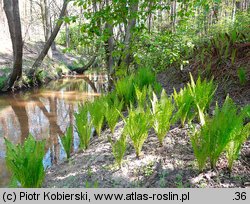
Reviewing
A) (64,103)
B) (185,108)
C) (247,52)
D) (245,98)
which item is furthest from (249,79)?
(64,103)

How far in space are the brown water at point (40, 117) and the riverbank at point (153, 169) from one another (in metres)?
0.44

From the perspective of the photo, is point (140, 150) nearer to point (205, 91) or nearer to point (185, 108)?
point (185, 108)

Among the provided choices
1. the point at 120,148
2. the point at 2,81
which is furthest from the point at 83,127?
the point at 2,81

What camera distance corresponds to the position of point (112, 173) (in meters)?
2.66

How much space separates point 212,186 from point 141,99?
1702 millimetres

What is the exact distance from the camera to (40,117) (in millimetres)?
7457

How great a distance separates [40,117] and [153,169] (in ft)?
18.0

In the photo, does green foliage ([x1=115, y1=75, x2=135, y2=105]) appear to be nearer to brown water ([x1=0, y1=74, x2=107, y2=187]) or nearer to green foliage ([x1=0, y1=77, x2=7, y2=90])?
brown water ([x1=0, y1=74, x2=107, y2=187])

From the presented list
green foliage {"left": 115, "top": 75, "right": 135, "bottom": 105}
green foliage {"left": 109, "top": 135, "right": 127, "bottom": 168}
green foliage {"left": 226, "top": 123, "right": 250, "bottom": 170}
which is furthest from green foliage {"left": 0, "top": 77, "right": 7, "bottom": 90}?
green foliage {"left": 226, "top": 123, "right": 250, "bottom": 170}

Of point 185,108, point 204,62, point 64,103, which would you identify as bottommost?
point 64,103

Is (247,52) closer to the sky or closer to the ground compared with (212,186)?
closer to the sky

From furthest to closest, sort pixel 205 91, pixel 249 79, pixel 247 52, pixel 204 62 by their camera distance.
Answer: pixel 204 62 → pixel 247 52 → pixel 249 79 → pixel 205 91
